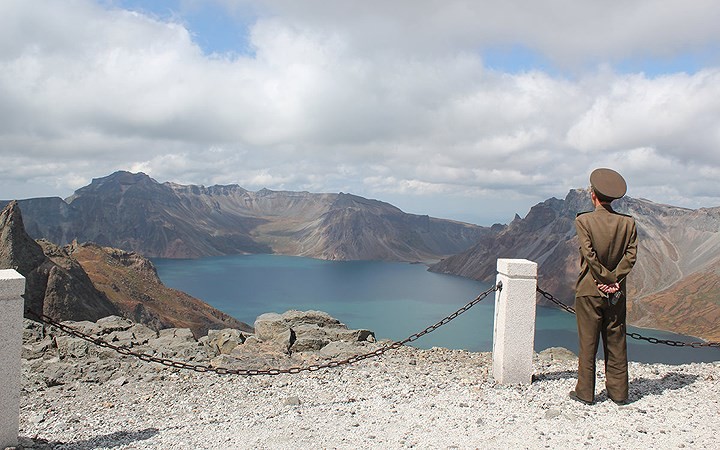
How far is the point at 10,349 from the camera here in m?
5.90

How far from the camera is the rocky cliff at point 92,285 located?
47.2m

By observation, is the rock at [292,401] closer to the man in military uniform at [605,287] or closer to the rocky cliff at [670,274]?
the man in military uniform at [605,287]

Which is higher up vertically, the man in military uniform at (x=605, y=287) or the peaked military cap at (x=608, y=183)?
the peaked military cap at (x=608, y=183)

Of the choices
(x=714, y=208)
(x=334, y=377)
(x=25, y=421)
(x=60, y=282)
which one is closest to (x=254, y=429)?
(x=334, y=377)

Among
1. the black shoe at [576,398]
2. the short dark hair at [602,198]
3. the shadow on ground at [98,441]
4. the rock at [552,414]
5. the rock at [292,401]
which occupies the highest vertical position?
the short dark hair at [602,198]

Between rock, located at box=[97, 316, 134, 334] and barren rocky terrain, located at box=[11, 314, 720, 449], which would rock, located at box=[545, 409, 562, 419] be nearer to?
barren rocky terrain, located at box=[11, 314, 720, 449]

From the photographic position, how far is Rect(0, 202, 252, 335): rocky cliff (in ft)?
155

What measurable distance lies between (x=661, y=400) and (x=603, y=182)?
3260 millimetres

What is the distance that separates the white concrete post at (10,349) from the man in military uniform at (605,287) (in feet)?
23.1

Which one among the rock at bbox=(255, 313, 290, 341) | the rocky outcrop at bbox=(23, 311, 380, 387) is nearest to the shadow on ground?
the rocky outcrop at bbox=(23, 311, 380, 387)

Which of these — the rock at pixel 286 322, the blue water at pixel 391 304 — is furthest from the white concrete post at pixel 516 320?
the blue water at pixel 391 304

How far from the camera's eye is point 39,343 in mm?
12922

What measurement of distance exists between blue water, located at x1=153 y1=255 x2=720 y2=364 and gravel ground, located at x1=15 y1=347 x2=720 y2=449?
73.5 metres

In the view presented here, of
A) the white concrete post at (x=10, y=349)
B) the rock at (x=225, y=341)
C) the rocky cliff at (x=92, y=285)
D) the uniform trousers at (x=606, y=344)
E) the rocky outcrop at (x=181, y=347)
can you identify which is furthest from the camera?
the rocky cliff at (x=92, y=285)
